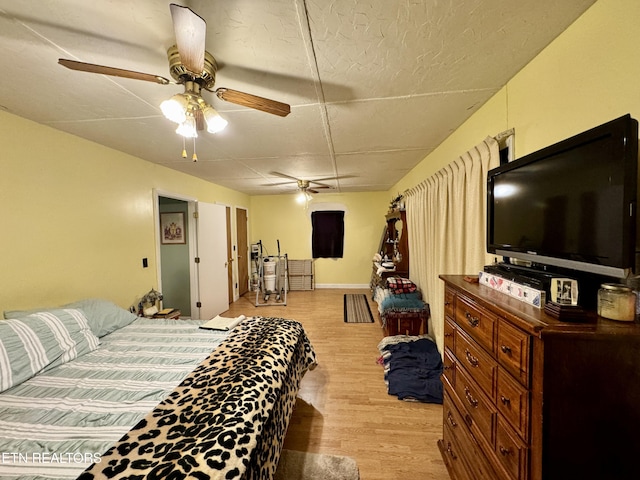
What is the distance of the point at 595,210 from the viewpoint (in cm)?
79

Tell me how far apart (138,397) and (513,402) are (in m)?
1.73

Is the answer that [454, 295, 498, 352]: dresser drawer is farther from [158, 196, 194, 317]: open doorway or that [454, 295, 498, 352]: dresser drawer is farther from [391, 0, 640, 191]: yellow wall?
[158, 196, 194, 317]: open doorway

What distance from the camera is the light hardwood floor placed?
5.05 ft

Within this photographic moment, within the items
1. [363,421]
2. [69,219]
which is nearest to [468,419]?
[363,421]

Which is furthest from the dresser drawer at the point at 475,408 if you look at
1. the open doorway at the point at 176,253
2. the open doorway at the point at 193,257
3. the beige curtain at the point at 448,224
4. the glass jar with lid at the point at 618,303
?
the open doorway at the point at 176,253

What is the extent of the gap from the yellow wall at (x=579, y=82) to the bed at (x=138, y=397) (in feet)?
6.36

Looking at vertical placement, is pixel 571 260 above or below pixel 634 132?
below

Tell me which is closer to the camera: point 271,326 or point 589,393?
point 589,393

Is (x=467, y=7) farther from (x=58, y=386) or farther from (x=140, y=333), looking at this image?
(x=140, y=333)

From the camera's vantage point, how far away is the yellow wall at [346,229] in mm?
5703

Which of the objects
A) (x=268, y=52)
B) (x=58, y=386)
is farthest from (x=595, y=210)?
(x=58, y=386)

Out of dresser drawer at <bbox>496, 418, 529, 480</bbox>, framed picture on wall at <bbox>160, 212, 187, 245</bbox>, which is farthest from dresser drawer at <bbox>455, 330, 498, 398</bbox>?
framed picture on wall at <bbox>160, 212, 187, 245</bbox>

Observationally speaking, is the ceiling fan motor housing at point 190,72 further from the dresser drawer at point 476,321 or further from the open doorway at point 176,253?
the open doorway at point 176,253

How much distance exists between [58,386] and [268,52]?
84.3 inches
